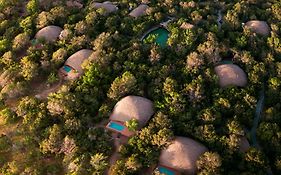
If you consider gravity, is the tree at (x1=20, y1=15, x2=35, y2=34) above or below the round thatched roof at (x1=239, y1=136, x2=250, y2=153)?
above

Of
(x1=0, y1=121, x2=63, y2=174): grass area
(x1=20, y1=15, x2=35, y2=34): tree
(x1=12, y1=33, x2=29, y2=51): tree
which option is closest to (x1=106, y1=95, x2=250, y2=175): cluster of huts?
(x1=0, y1=121, x2=63, y2=174): grass area

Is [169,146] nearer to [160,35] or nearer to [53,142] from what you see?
[53,142]

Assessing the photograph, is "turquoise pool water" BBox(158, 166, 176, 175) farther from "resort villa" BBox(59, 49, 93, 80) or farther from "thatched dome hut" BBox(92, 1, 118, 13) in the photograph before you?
"thatched dome hut" BBox(92, 1, 118, 13)

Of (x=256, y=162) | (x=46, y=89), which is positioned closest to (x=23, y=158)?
(x=46, y=89)

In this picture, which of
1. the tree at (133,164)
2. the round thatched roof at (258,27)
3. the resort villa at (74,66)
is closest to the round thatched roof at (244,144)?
the tree at (133,164)

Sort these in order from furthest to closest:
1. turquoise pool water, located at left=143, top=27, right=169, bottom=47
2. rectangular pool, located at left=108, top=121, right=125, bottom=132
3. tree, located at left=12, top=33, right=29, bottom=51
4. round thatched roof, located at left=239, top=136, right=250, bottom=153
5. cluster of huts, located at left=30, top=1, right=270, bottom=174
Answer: turquoise pool water, located at left=143, top=27, right=169, bottom=47 < tree, located at left=12, top=33, right=29, bottom=51 < rectangular pool, located at left=108, top=121, right=125, bottom=132 < round thatched roof, located at left=239, top=136, right=250, bottom=153 < cluster of huts, located at left=30, top=1, right=270, bottom=174

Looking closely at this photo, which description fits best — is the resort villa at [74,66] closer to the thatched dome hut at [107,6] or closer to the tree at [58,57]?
the tree at [58,57]

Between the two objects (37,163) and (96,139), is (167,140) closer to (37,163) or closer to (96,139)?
(96,139)

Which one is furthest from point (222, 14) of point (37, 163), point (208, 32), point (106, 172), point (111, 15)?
point (37, 163)
